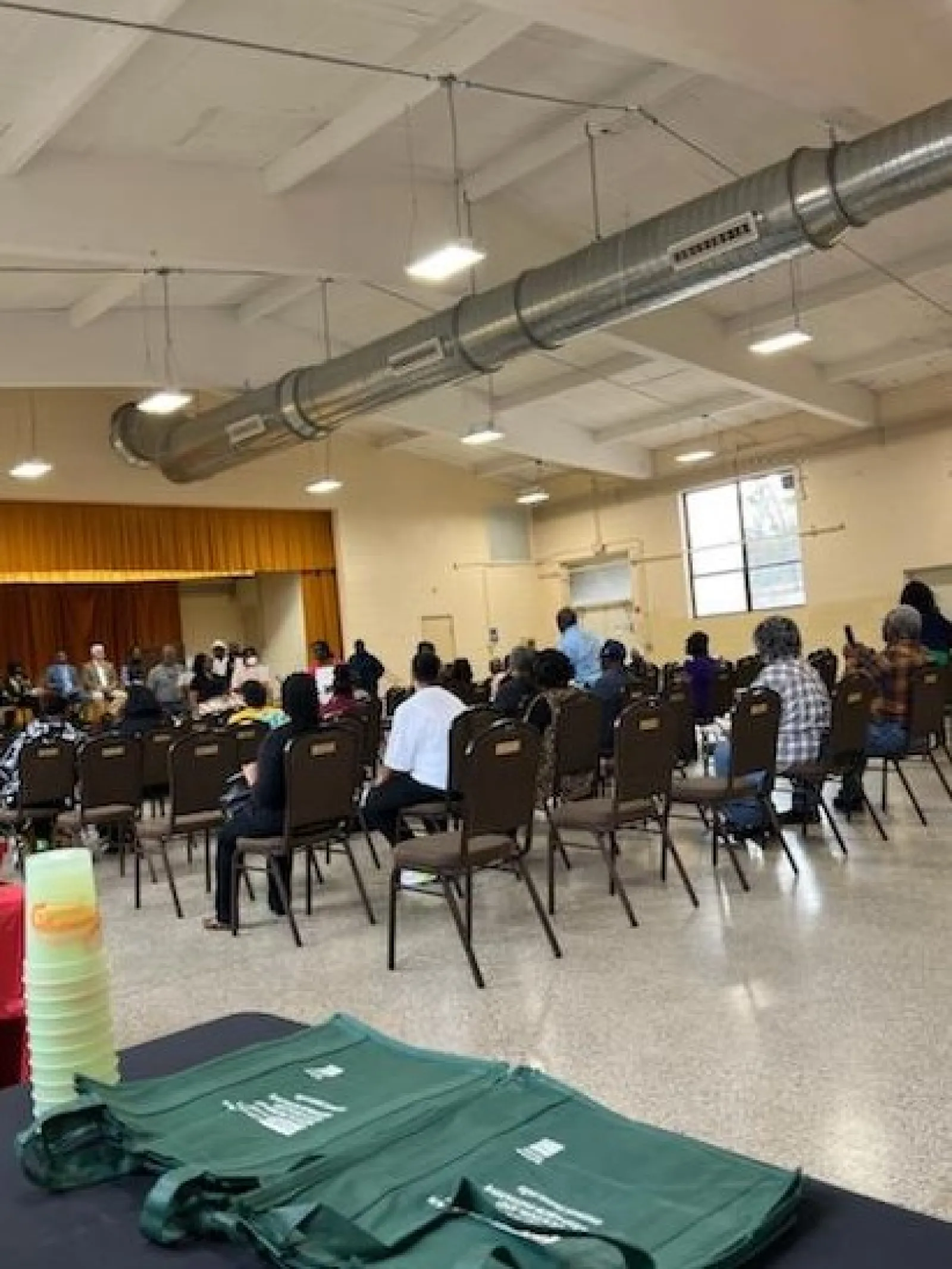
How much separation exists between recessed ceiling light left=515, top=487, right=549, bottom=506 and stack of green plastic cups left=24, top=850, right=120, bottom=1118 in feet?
51.0

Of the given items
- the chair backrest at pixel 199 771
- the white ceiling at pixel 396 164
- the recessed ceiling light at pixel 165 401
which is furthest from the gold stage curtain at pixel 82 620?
the chair backrest at pixel 199 771

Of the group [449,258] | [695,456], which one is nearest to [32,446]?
[695,456]

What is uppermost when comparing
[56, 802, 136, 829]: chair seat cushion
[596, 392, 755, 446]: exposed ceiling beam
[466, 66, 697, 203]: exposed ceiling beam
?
[466, 66, 697, 203]: exposed ceiling beam

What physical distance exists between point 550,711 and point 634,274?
312 centimetres

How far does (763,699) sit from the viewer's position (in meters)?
5.26

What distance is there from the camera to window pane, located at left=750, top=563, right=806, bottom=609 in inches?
623

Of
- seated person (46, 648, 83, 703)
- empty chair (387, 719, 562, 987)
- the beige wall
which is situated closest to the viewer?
empty chair (387, 719, 562, 987)

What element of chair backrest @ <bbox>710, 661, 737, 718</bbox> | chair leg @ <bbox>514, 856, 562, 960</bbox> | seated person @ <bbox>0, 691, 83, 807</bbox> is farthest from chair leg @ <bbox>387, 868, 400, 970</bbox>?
chair backrest @ <bbox>710, 661, 737, 718</bbox>

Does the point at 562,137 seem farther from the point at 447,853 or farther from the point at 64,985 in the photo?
the point at 64,985

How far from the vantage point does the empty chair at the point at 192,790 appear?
5684 mm

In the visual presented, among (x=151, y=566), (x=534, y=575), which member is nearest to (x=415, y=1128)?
(x=151, y=566)

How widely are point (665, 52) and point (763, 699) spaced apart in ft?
10.2

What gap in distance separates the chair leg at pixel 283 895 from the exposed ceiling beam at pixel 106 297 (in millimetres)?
6273

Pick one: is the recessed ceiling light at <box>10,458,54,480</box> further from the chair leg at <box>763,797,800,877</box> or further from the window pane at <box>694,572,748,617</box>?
the chair leg at <box>763,797,800,877</box>
